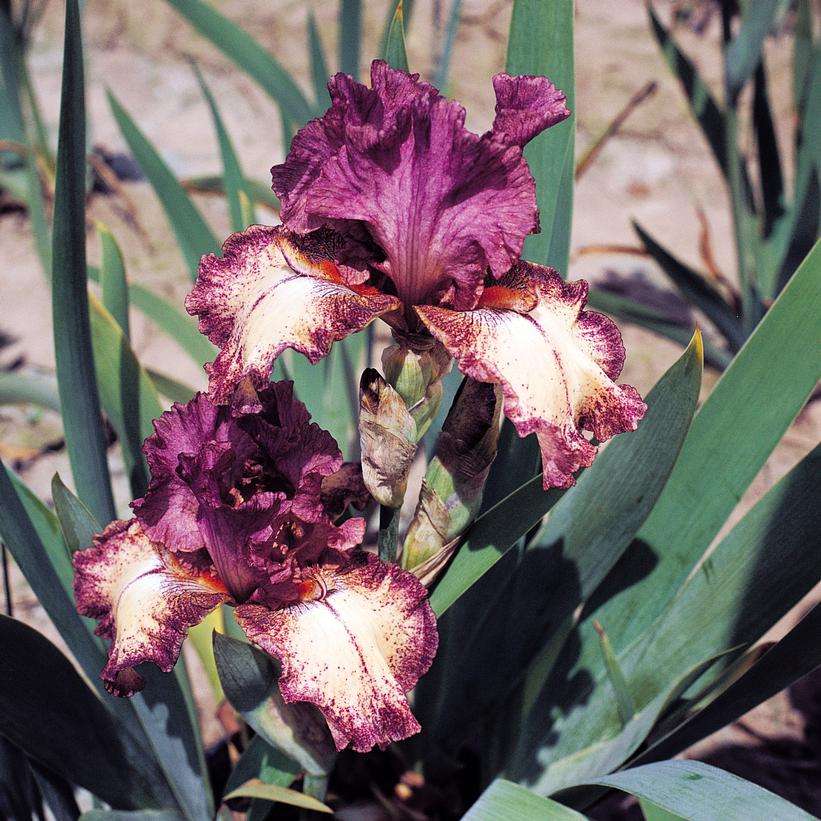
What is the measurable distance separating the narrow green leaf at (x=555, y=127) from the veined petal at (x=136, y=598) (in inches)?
19.2

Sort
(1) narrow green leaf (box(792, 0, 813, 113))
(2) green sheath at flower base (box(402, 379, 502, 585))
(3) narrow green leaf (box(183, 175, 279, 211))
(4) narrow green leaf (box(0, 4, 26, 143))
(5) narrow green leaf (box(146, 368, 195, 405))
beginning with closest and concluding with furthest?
(2) green sheath at flower base (box(402, 379, 502, 585)) → (4) narrow green leaf (box(0, 4, 26, 143)) → (5) narrow green leaf (box(146, 368, 195, 405)) → (3) narrow green leaf (box(183, 175, 279, 211)) → (1) narrow green leaf (box(792, 0, 813, 113))

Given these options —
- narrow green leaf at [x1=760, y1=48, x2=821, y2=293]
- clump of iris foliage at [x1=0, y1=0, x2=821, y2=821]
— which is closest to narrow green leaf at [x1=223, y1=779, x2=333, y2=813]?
clump of iris foliage at [x1=0, y1=0, x2=821, y2=821]

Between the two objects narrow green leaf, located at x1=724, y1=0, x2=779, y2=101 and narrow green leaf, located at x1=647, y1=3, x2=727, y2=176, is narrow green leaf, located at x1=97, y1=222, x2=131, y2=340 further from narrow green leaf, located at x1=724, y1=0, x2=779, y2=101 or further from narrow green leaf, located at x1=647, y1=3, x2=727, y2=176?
narrow green leaf, located at x1=647, y1=3, x2=727, y2=176

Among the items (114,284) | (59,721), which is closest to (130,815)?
(59,721)

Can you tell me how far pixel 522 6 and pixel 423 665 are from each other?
2.32ft

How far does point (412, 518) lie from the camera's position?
95 cm

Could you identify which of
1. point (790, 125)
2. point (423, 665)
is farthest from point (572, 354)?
point (790, 125)

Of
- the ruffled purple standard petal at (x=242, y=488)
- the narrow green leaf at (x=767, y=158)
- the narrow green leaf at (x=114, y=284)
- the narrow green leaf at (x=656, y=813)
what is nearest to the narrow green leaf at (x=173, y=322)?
the narrow green leaf at (x=114, y=284)

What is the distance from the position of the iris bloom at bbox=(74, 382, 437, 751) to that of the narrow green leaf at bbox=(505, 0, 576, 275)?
1.19 ft

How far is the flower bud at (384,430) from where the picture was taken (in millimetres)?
696

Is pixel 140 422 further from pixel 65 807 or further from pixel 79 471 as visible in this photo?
pixel 65 807

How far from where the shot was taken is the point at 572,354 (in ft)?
2.16

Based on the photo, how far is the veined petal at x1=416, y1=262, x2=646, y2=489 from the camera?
62cm

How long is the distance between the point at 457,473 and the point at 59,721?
0.48 meters
